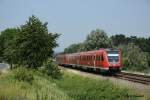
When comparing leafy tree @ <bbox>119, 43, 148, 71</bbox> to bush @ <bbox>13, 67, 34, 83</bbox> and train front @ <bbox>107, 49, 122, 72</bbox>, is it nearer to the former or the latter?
train front @ <bbox>107, 49, 122, 72</bbox>

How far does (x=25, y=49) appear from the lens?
36219mm

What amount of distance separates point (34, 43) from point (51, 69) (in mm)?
3055

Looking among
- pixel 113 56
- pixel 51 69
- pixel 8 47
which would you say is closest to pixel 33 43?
pixel 51 69

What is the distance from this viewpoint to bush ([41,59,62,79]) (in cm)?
3379

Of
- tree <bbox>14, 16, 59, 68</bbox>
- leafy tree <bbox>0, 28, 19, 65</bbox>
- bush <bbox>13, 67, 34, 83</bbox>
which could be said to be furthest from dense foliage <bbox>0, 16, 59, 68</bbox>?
bush <bbox>13, 67, 34, 83</bbox>

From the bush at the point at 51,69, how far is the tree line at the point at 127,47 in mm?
18375

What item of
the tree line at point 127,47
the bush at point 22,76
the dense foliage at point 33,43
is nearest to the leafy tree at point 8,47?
the dense foliage at point 33,43

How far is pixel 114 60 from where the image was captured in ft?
136

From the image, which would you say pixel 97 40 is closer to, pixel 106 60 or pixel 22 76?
pixel 106 60

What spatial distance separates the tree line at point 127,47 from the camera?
58.4 m

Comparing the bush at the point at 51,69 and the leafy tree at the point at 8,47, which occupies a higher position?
the leafy tree at the point at 8,47

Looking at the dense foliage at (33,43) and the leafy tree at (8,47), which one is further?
the leafy tree at (8,47)

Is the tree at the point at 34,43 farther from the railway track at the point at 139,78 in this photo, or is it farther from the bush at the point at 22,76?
the bush at the point at 22,76

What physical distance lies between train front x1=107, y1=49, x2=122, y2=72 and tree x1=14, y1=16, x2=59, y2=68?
6325mm
